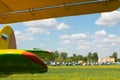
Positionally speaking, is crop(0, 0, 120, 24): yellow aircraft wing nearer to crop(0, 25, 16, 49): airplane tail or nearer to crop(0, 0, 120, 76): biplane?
crop(0, 0, 120, 76): biplane

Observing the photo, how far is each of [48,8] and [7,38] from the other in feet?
3.94

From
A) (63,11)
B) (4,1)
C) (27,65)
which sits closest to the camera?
(27,65)

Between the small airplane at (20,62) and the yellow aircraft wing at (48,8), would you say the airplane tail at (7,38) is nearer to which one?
the yellow aircraft wing at (48,8)

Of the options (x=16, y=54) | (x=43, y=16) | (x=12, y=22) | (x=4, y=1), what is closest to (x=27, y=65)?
(x=16, y=54)

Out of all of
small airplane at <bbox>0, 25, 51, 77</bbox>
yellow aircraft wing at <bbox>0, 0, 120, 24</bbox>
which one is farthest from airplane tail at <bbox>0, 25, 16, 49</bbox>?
small airplane at <bbox>0, 25, 51, 77</bbox>

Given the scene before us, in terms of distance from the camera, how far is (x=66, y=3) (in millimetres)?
6422

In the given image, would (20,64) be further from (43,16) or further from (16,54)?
(43,16)

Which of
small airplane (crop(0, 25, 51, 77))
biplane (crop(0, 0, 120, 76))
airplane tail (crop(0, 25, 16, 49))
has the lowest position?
small airplane (crop(0, 25, 51, 77))

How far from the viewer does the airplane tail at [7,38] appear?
6.25 meters

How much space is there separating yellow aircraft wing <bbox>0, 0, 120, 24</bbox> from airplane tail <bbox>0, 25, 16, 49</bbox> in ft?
1.38

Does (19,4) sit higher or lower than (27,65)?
higher

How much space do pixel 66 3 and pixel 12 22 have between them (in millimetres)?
1899

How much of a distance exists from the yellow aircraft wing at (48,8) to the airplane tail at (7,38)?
1.38 ft

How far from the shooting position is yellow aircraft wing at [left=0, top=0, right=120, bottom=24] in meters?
6.32
